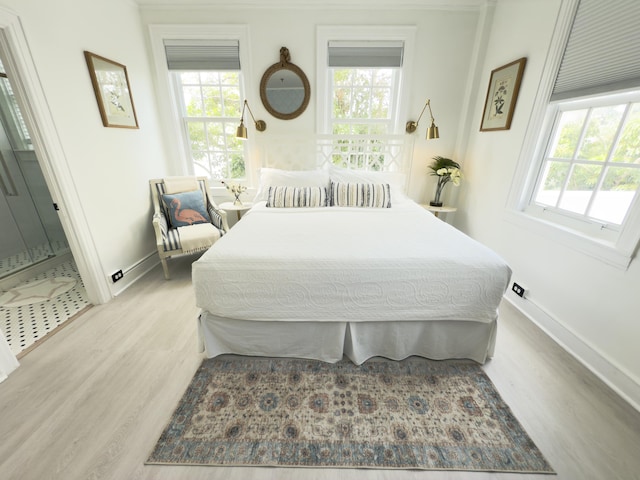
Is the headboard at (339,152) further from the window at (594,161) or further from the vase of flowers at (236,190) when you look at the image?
the window at (594,161)

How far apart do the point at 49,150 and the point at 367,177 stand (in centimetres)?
265

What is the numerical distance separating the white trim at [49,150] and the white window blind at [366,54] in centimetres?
251

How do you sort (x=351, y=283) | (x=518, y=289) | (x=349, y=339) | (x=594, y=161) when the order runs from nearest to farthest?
(x=351, y=283), (x=349, y=339), (x=594, y=161), (x=518, y=289)

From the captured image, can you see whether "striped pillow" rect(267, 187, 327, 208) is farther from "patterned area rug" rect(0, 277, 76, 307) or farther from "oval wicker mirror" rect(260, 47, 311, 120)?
"patterned area rug" rect(0, 277, 76, 307)

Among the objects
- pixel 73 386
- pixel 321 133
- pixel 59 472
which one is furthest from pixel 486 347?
pixel 321 133

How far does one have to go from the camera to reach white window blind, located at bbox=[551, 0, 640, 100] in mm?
1405

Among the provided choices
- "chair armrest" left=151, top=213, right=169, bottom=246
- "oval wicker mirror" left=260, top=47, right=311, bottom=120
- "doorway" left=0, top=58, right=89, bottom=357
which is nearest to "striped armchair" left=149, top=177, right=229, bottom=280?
"chair armrest" left=151, top=213, right=169, bottom=246

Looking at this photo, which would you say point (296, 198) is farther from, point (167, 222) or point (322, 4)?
point (322, 4)

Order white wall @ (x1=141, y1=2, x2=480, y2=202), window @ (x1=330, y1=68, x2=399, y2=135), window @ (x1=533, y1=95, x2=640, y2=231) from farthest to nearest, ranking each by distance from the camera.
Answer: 1. window @ (x1=330, y1=68, x2=399, y2=135)
2. white wall @ (x1=141, y1=2, x2=480, y2=202)
3. window @ (x1=533, y1=95, x2=640, y2=231)

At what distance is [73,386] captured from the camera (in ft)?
4.71

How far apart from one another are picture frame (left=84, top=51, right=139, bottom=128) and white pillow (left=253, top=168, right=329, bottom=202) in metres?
1.40

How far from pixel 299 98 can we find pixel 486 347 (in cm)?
300

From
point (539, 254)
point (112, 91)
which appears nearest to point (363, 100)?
point (539, 254)

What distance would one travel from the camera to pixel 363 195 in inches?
102
